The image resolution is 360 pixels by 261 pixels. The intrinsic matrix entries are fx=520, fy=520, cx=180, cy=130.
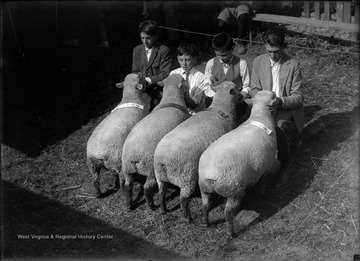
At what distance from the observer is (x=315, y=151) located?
7.23 meters

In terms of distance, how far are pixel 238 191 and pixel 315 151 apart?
204 cm

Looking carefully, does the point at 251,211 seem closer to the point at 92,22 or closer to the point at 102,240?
the point at 102,240

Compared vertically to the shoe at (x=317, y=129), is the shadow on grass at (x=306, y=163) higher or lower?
lower

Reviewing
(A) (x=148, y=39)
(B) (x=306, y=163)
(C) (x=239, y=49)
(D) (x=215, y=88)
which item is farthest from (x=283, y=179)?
(C) (x=239, y=49)

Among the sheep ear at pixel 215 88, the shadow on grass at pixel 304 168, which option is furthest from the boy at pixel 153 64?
the shadow on grass at pixel 304 168

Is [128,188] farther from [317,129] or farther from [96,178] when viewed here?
[317,129]

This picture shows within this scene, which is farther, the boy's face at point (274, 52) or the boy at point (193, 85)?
the boy at point (193, 85)

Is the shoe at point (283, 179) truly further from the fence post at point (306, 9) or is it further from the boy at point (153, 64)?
the fence post at point (306, 9)

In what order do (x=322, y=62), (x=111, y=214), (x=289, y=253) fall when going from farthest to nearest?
(x=322, y=62) < (x=111, y=214) < (x=289, y=253)

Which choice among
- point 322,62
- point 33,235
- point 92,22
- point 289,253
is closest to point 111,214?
point 33,235

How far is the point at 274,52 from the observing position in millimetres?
6617

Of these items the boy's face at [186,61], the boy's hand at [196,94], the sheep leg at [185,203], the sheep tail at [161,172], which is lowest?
the sheep leg at [185,203]

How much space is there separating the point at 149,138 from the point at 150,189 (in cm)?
62

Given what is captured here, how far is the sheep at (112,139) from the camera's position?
6488 millimetres
